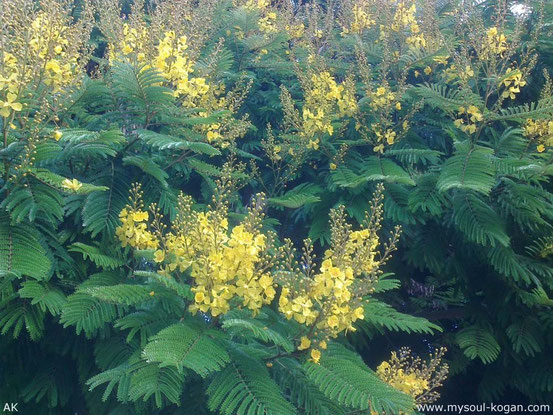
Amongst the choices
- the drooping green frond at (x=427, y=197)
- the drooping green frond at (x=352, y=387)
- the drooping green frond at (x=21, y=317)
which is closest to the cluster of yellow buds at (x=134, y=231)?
the drooping green frond at (x=21, y=317)

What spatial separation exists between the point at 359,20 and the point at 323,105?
1.69m

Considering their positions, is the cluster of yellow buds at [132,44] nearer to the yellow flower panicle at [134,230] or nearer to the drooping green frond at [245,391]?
the yellow flower panicle at [134,230]

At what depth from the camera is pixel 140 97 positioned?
112 inches

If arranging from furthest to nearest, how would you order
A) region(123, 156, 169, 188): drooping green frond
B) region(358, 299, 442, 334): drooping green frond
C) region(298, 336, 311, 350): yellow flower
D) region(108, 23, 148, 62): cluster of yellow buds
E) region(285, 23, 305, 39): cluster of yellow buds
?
region(285, 23, 305, 39): cluster of yellow buds, region(108, 23, 148, 62): cluster of yellow buds, region(123, 156, 169, 188): drooping green frond, region(358, 299, 442, 334): drooping green frond, region(298, 336, 311, 350): yellow flower

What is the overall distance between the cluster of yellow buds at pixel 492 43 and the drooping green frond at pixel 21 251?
9.65 feet

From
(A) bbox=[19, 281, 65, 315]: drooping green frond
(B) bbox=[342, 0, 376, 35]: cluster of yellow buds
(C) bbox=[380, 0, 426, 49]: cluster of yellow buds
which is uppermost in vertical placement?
(B) bbox=[342, 0, 376, 35]: cluster of yellow buds

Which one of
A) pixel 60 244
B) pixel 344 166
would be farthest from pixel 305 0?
pixel 60 244

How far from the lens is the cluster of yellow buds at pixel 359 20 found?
16.0 ft

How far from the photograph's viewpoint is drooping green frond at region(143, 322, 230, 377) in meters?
1.87

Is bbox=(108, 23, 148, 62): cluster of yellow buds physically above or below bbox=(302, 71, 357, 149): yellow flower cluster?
below

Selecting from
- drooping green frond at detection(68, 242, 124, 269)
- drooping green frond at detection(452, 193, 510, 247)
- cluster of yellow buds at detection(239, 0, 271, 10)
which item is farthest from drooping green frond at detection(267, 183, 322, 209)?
cluster of yellow buds at detection(239, 0, 271, 10)

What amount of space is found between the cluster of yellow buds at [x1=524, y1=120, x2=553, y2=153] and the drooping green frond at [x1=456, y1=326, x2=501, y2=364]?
1259mm

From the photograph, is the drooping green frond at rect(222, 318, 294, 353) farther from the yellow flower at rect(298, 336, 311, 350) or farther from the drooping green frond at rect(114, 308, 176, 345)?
the drooping green frond at rect(114, 308, 176, 345)

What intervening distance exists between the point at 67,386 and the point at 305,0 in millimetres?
5865
